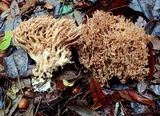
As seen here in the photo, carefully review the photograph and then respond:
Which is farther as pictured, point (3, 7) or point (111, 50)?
point (3, 7)

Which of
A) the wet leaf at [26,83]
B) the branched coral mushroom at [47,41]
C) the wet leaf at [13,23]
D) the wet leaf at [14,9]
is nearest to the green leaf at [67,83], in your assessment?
the branched coral mushroom at [47,41]

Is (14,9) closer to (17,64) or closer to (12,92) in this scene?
(17,64)

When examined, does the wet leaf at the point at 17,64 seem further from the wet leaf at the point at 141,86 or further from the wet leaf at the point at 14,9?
the wet leaf at the point at 141,86

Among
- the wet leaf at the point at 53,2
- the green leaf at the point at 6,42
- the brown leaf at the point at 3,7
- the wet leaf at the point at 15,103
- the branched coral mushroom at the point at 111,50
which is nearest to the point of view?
the branched coral mushroom at the point at 111,50

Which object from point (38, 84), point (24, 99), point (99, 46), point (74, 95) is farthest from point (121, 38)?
point (24, 99)

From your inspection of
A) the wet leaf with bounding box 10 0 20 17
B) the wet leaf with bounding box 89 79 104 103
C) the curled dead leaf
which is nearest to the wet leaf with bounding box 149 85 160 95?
the wet leaf with bounding box 89 79 104 103

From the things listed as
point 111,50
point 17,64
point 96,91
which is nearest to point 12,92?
point 17,64
